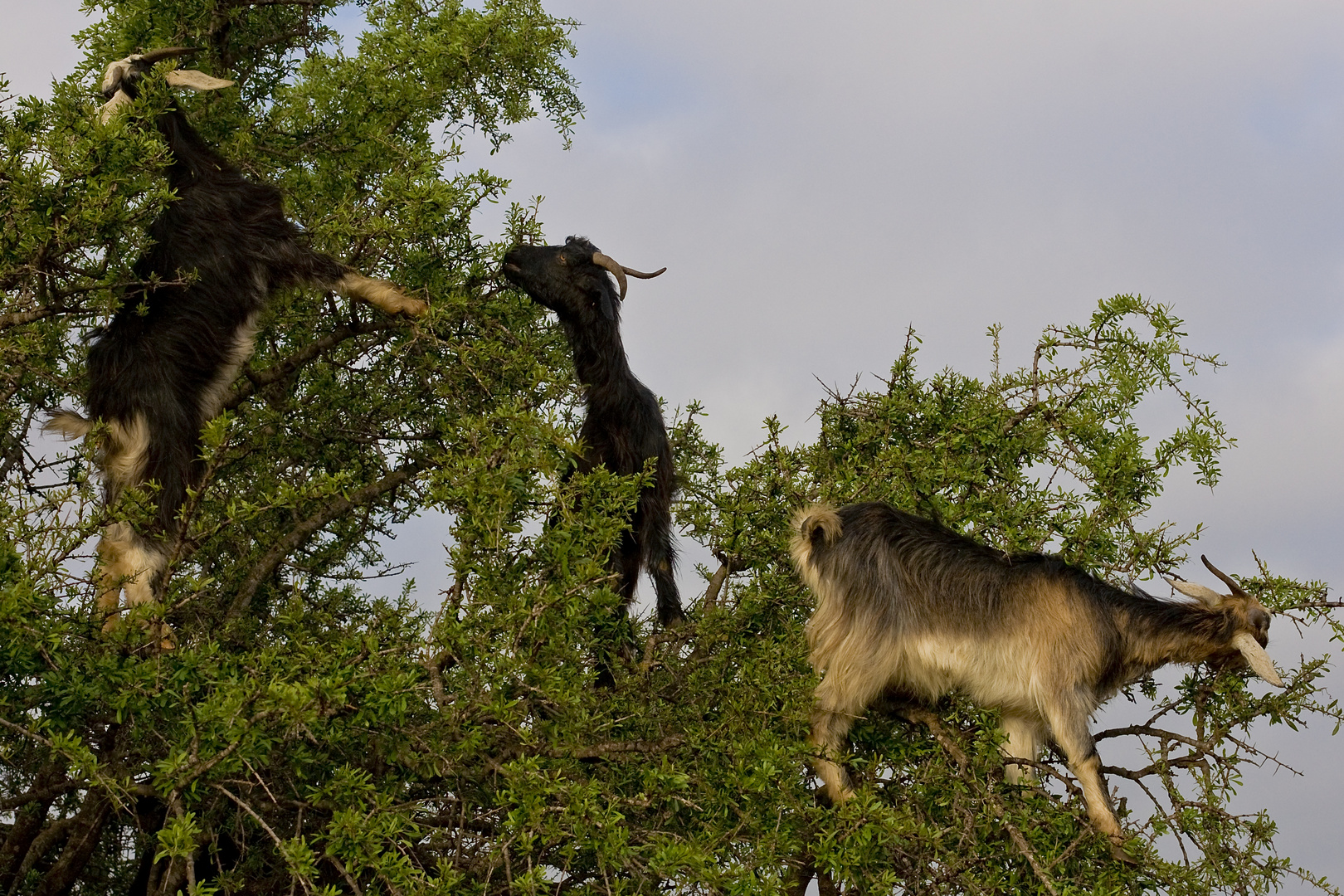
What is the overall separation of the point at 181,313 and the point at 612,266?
1774 mm

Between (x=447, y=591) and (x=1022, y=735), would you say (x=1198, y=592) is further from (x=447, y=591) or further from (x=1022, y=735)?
(x=447, y=591)

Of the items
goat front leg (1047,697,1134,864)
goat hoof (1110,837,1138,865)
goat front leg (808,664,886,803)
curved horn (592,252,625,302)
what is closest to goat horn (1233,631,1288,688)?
goat front leg (1047,697,1134,864)

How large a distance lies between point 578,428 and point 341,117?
2.13 meters

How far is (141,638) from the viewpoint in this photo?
3.74 metres

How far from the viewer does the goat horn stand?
15.5 feet

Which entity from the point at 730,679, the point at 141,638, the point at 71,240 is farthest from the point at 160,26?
the point at 730,679

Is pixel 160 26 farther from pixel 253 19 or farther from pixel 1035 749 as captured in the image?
pixel 1035 749

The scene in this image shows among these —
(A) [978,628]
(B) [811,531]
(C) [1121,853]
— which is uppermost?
(B) [811,531]

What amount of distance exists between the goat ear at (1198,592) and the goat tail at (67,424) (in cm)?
438

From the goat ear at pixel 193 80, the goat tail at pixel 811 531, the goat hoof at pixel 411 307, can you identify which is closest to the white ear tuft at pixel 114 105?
the goat ear at pixel 193 80

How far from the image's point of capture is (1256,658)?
4.79m

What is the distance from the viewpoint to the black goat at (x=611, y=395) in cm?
566

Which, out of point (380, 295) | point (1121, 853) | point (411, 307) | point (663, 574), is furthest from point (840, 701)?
point (380, 295)

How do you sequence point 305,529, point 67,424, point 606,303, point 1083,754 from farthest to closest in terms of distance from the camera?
point 606,303 < point 305,529 < point 67,424 < point 1083,754
